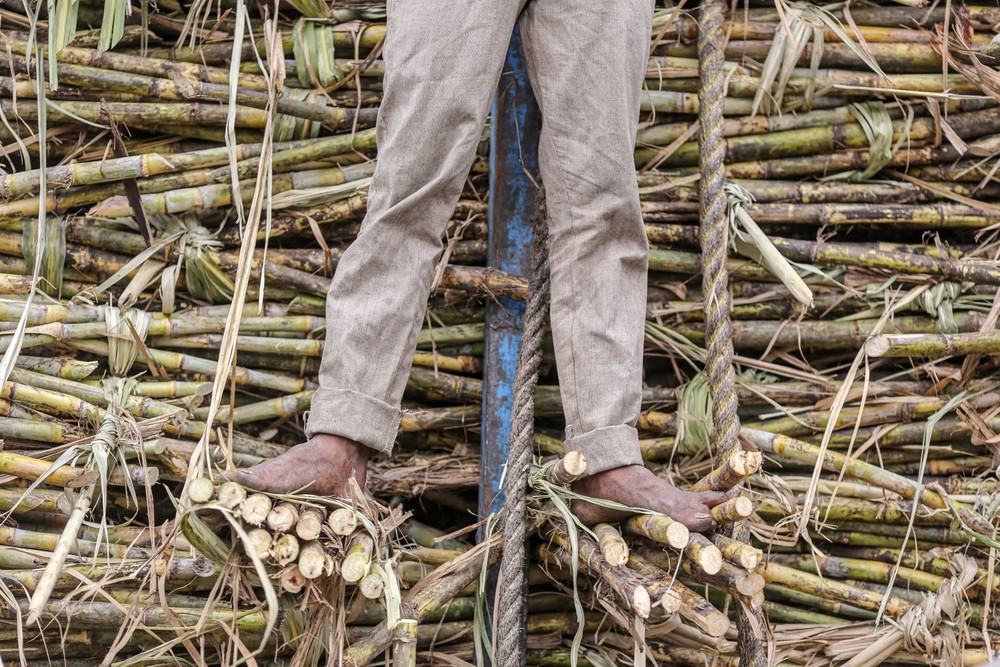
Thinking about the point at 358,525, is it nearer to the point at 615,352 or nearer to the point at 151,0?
the point at 615,352

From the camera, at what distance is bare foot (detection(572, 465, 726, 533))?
1.48 metres

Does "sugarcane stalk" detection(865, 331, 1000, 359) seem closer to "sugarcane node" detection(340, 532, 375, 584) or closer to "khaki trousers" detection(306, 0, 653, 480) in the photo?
"khaki trousers" detection(306, 0, 653, 480)

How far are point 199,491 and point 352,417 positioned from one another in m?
0.32

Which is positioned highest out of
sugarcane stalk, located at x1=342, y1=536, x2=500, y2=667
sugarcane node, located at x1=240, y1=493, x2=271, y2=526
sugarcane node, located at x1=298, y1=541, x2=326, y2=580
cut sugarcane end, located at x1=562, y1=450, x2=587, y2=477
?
cut sugarcane end, located at x1=562, y1=450, x2=587, y2=477

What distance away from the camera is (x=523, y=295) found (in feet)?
6.54

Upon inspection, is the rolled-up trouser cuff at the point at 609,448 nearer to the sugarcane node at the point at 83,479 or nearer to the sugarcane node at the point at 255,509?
the sugarcane node at the point at 255,509

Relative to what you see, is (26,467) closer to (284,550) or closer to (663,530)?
(284,550)

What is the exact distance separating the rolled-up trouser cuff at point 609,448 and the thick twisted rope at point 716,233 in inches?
8.8

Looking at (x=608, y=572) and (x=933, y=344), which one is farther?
(x=933, y=344)

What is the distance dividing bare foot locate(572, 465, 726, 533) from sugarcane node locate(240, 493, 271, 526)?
1.96 feet

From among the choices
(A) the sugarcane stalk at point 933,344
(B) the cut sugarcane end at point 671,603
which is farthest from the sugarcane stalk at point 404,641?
(A) the sugarcane stalk at point 933,344

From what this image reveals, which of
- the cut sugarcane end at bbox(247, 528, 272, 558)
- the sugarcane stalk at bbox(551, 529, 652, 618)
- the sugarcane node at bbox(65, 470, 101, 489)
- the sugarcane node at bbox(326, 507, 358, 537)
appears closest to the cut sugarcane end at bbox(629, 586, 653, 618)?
the sugarcane stalk at bbox(551, 529, 652, 618)

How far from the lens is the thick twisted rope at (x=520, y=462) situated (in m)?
1.65

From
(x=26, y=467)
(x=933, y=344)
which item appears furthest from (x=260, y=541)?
(x=933, y=344)
